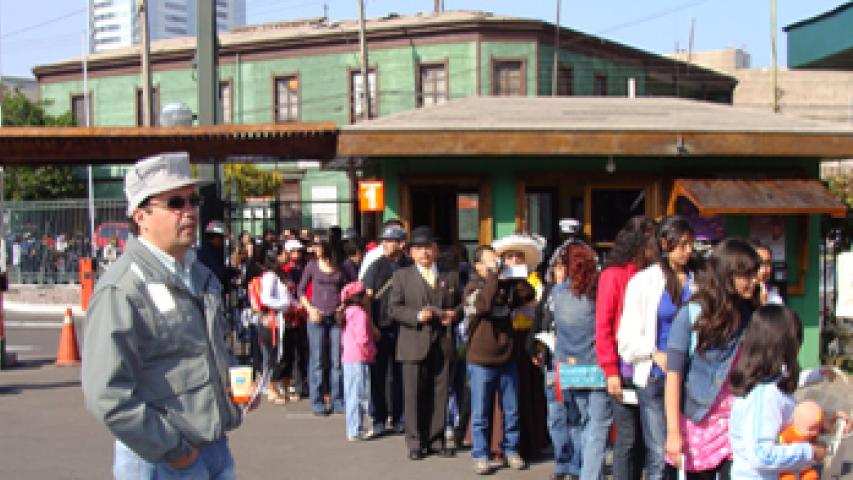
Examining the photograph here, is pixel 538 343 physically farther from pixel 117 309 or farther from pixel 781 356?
pixel 117 309

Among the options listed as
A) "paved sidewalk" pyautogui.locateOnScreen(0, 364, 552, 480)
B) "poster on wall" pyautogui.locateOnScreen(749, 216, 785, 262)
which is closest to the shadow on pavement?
"paved sidewalk" pyautogui.locateOnScreen(0, 364, 552, 480)

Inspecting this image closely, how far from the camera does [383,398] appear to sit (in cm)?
949

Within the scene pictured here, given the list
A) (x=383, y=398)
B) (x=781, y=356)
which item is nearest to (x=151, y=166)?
(x=781, y=356)

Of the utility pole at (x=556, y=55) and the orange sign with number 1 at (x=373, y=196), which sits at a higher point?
the utility pole at (x=556, y=55)

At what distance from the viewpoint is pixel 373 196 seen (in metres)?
11.6

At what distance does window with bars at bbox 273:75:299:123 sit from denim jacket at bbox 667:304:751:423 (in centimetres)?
3352

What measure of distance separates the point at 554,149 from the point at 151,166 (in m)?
7.80

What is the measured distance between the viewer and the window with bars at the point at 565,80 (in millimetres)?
36438

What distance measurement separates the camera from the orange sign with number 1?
11.6 metres

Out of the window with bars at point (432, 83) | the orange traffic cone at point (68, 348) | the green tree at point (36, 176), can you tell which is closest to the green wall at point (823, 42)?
the orange traffic cone at point (68, 348)

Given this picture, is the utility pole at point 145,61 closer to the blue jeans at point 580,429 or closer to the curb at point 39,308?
the curb at point 39,308

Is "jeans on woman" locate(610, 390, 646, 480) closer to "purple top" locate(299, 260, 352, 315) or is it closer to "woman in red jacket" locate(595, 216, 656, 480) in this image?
"woman in red jacket" locate(595, 216, 656, 480)

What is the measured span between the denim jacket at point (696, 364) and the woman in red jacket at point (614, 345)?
104 centimetres

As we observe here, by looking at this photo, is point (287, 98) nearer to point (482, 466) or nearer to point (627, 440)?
point (482, 466)
